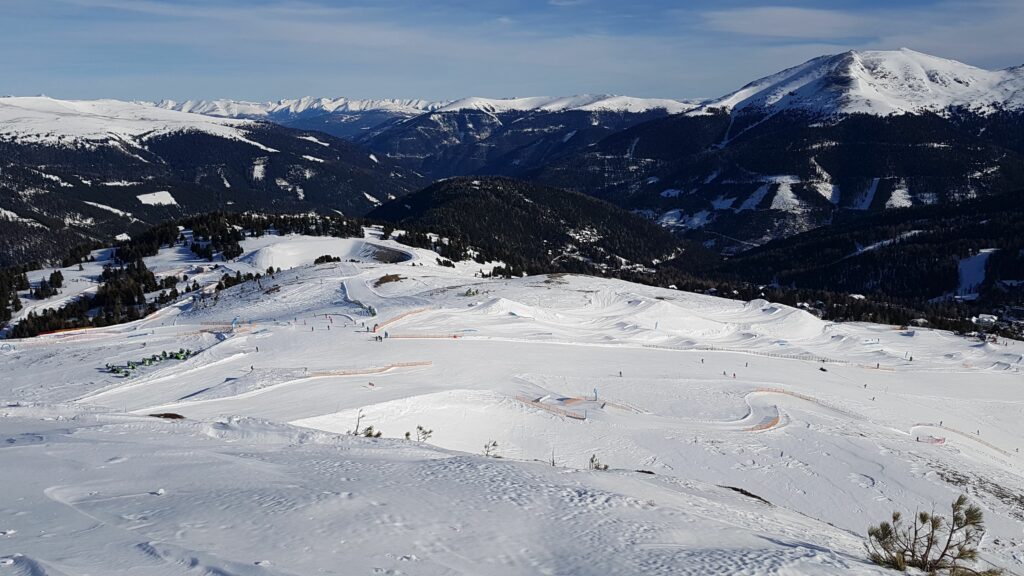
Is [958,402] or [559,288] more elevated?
[559,288]

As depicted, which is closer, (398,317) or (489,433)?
(489,433)

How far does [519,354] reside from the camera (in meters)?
46.3

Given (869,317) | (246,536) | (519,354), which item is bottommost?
(869,317)

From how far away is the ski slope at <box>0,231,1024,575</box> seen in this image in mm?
11281

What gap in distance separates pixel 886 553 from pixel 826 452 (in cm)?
2280

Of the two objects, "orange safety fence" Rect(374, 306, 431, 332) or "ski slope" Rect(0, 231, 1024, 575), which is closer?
"ski slope" Rect(0, 231, 1024, 575)

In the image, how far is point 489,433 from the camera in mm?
31469

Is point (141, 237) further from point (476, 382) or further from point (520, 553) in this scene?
point (520, 553)

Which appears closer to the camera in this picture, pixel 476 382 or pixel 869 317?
pixel 476 382

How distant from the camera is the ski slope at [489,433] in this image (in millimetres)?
11281

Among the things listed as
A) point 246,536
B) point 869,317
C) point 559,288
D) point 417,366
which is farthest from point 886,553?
point 869,317

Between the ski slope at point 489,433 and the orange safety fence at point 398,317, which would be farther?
the orange safety fence at point 398,317

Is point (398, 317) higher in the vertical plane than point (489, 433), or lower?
higher

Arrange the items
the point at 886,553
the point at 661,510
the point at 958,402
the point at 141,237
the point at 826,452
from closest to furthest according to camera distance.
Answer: the point at 886,553 → the point at 661,510 → the point at 826,452 → the point at 958,402 → the point at 141,237
